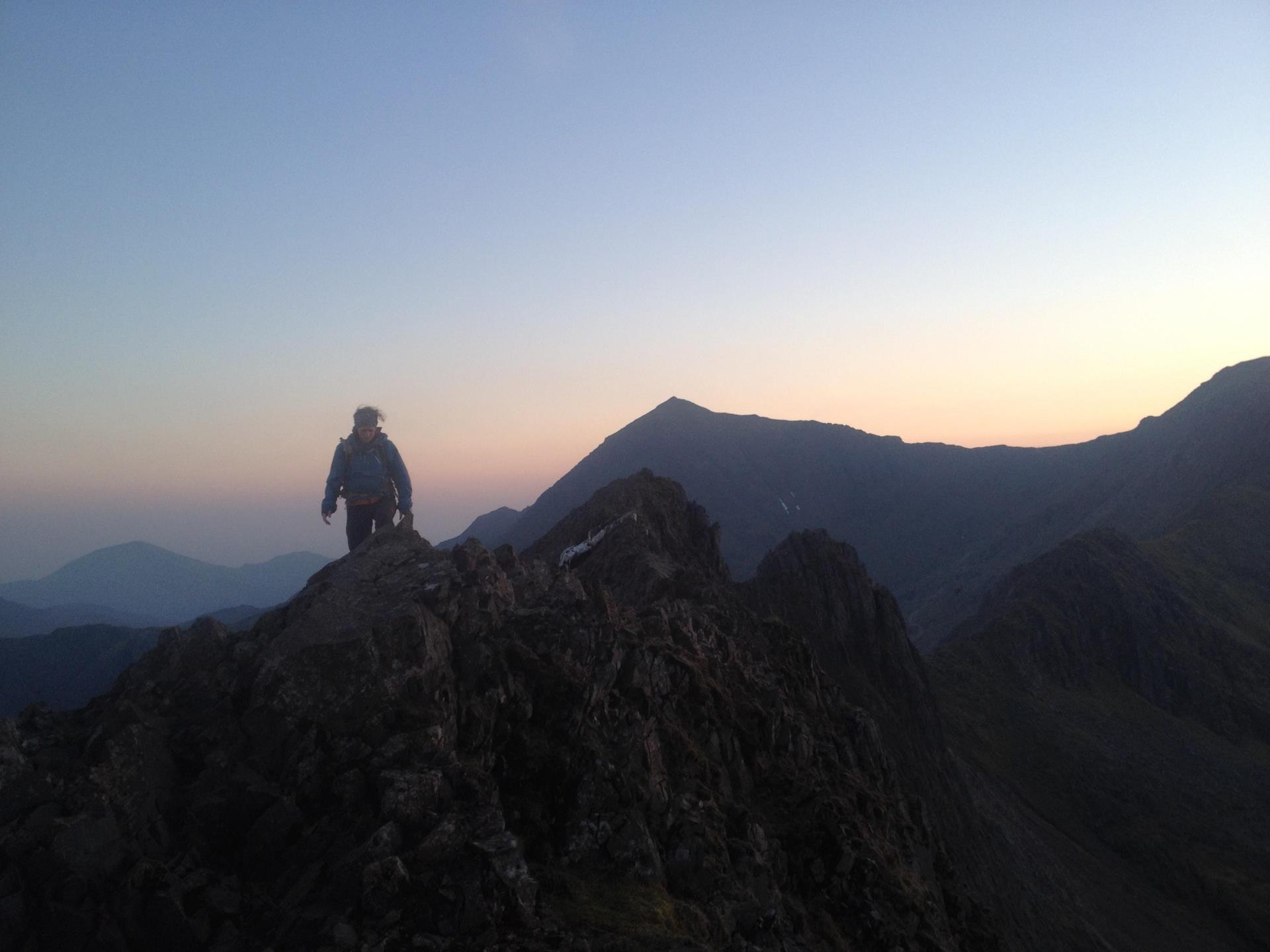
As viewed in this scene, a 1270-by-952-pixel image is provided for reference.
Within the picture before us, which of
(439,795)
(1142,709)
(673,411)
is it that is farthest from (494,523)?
(439,795)

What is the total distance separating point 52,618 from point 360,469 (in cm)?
11299

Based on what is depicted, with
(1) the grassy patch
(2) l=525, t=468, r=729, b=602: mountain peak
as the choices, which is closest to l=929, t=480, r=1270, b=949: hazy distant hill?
(2) l=525, t=468, r=729, b=602: mountain peak

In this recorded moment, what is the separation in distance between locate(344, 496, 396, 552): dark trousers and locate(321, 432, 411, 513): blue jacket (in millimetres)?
289

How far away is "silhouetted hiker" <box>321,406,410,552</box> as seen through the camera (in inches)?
627

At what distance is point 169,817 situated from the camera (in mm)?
9625

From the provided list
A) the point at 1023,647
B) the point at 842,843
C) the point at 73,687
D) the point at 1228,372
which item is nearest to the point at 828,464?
the point at 1228,372

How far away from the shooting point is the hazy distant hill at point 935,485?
124000 mm

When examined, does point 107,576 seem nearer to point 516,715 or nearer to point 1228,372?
point 516,715

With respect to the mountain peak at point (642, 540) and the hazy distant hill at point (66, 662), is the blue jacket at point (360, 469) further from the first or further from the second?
the hazy distant hill at point (66, 662)

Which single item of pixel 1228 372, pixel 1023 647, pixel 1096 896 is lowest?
pixel 1096 896

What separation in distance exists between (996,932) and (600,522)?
2176cm

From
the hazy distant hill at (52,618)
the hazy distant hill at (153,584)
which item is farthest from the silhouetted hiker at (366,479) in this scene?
the hazy distant hill at (153,584)

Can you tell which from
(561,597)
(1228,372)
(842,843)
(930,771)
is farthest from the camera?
(1228,372)

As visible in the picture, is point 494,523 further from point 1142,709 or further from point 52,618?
point 1142,709
